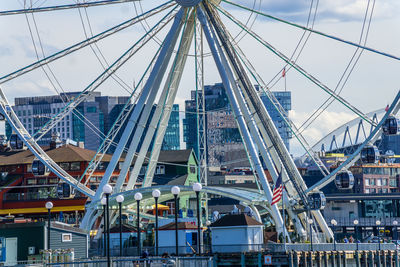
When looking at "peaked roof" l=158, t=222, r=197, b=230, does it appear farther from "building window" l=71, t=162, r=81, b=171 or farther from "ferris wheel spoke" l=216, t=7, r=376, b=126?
"building window" l=71, t=162, r=81, b=171

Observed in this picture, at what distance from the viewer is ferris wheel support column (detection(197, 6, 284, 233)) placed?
72.0 meters

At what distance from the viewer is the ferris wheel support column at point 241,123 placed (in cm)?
7200

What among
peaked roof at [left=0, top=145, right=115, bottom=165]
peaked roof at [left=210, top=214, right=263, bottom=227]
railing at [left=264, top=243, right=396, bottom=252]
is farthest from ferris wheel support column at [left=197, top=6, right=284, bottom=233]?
peaked roof at [left=0, top=145, right=115, bottom=165]

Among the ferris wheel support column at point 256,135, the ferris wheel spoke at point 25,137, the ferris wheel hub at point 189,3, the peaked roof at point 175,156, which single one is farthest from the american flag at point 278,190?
the peaked roof at point 175,156

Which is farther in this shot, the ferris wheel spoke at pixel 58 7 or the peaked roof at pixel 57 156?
the peaked roof at pixel 57 156

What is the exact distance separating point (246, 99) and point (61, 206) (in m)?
39.7

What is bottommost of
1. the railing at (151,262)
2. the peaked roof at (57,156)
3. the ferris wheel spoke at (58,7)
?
the railing at (151,262)

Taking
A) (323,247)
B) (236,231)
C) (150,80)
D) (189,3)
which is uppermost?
(189,3)

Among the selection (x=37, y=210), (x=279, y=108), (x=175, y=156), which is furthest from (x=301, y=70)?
(x=175, y=156)

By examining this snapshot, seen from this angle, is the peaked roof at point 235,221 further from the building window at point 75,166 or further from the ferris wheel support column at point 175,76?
the building window at point 75,166

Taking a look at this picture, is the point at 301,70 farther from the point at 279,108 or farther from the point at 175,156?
the point at 175,156

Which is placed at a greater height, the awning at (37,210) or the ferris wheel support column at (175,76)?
the ferris wheel support column at (175,76)

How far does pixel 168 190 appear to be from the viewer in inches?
3194

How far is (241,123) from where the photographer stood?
73.7 meters
